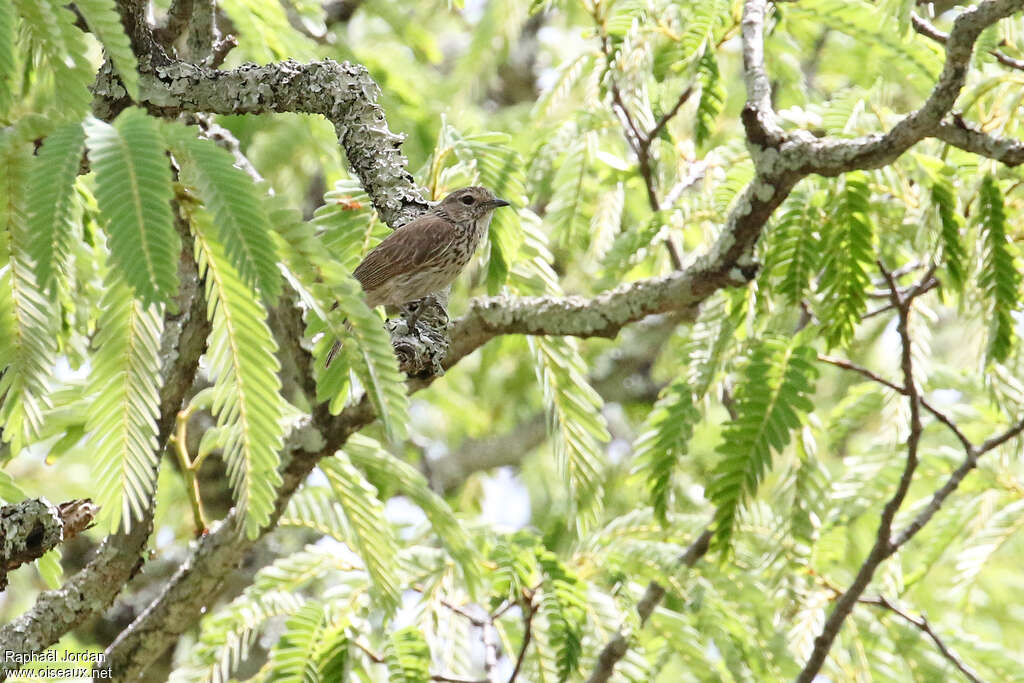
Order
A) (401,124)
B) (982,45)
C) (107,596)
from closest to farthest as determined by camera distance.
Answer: (982,45)
(107,596)
(401,124)

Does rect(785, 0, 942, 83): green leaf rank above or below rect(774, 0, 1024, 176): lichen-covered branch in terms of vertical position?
above

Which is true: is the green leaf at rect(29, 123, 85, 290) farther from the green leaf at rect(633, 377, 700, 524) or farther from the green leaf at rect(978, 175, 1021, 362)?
the green leaf at rect(978, 175, 1021, 362)

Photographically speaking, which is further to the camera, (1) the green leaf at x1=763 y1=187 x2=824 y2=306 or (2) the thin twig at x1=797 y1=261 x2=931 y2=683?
(2) the thin twig at x1=797 y1=261 x2=931 y2=683

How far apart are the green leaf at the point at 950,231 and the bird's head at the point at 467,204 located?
1512mm

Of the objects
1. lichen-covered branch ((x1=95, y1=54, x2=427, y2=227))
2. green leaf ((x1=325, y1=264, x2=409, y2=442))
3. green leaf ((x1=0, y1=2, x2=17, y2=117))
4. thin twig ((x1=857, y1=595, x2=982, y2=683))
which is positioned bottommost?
green leaf ((x1=325, y1=264, x2=409, y2=442))

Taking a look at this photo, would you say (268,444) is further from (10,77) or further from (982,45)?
(982,45)

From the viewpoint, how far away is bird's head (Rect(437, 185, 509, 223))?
163 inches

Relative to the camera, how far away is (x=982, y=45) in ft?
10.4

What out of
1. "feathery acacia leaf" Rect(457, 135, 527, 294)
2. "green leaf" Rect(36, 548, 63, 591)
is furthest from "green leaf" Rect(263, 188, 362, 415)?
"green leaf" Rect(36, 548, 63, 591)

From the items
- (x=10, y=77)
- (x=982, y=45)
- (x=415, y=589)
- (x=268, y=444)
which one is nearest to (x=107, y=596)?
(x=415, y=589)

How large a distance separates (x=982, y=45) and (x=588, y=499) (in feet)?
6.16

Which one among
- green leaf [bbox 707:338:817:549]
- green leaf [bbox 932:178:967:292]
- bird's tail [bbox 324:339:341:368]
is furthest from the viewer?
green leaf [bbox 707:338:817:549]

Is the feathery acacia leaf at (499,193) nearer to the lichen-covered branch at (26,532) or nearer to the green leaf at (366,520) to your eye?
the green leaf at (366,520)

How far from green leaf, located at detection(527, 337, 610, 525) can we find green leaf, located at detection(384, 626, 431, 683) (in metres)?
0.72
